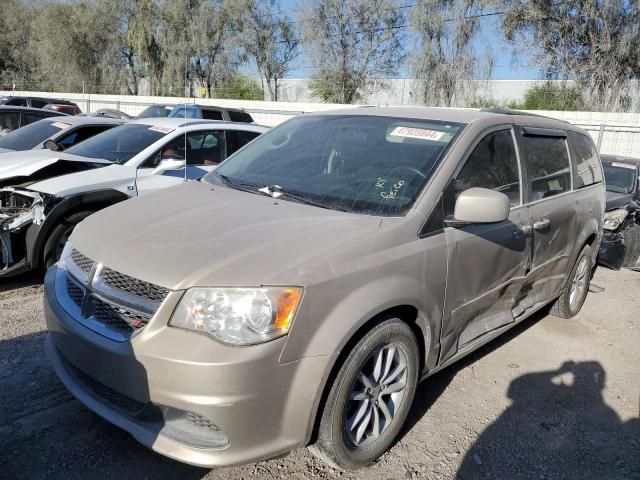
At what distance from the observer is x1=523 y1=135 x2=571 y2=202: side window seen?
381 cm

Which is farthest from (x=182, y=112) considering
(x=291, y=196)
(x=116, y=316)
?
(x=116, y=316)

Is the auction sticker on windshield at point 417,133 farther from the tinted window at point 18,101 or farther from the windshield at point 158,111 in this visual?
the tinted window at point 18,101

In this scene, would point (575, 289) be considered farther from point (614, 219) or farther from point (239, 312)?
point (239, 312)

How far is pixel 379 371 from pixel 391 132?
1.56 meters

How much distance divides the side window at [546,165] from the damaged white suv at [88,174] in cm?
342

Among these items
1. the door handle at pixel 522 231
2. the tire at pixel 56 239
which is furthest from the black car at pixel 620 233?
the tire at pixel 56 239

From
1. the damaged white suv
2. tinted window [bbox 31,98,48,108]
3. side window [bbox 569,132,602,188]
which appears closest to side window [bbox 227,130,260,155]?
the damaged white suv

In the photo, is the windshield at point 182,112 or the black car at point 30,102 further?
the black car at point 30,102

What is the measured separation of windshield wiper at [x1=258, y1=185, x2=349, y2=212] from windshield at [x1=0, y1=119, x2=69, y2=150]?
5.36 meters

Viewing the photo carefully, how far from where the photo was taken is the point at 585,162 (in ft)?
15.8

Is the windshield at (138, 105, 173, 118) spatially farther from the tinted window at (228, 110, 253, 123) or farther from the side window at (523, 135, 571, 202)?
the side window at (523, 135, 571, 202)

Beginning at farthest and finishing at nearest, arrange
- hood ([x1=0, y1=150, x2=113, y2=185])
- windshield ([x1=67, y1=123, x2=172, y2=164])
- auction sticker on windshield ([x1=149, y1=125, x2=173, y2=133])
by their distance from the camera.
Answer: auction sticker on windshield ([x1=149, y1=125, x2=173, y2=133])
windshield ([x1=67, y1=123, x2=172, y2=164])
hood ([x1=0, y1=150, x2=113, y2=185])

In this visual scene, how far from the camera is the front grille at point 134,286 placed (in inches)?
90.4

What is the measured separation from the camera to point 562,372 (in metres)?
4.08
